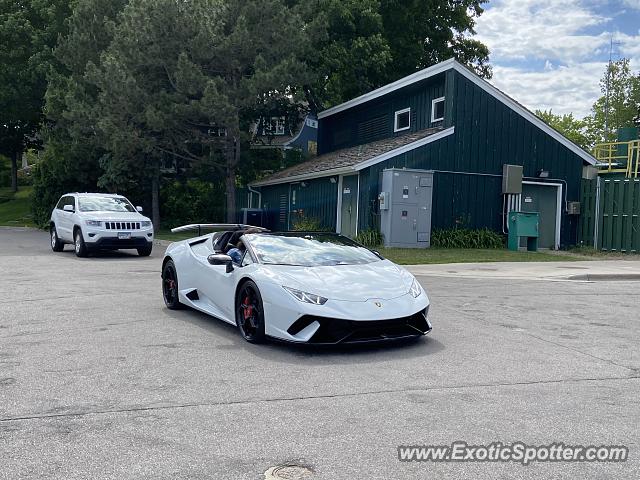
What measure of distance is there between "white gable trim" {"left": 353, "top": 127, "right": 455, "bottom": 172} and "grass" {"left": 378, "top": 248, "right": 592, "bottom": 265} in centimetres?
297

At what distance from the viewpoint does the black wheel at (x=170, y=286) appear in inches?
360

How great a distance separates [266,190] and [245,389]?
992 inches

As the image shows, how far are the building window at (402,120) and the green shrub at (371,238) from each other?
584 centimetres

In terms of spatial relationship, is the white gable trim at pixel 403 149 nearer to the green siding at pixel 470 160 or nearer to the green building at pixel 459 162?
the green building at pixel 459 162

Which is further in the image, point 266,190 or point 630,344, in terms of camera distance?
point 266,190

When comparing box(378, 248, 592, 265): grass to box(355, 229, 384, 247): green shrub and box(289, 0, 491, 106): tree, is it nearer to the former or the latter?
box(355, 229, 384, 247): green shrub

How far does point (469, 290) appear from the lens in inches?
462

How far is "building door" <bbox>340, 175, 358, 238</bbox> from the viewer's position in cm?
2209

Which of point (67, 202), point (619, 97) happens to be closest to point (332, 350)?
point (67, 202)

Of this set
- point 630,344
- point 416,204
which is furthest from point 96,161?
point 630,344

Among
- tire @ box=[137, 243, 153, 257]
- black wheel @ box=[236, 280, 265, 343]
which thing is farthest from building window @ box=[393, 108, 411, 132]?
black wheel @ box=[236, 280, 265, 343]

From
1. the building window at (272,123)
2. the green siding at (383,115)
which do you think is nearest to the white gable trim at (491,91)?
the green siding at (383,115)

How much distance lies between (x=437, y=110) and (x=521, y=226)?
17.1ft

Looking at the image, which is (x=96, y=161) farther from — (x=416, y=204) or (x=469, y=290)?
(x=469, y=290)
